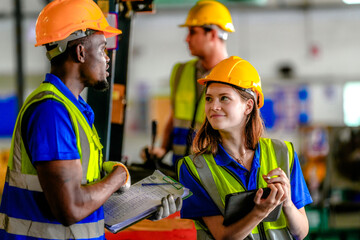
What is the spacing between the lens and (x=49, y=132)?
1734mm

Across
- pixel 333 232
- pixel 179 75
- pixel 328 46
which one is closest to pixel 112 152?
pixel 179 75

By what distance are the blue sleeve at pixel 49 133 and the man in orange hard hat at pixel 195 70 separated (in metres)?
1.72

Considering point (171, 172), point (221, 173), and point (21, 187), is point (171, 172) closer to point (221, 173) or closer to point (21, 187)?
point (221, 173)

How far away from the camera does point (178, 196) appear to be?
205 cm

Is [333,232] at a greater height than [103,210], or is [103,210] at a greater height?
[103,210]

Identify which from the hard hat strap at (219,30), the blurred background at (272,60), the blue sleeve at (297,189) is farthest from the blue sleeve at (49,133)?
the blurred background at (272,60)

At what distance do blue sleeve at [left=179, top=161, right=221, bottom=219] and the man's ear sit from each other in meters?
0.78

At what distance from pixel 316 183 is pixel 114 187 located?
20.2 ft

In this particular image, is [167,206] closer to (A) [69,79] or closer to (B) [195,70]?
(A) [69,79]

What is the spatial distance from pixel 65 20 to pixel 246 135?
1.07 m

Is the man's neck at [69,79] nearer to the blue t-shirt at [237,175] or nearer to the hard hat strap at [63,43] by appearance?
the hard hat strap at [63,43]

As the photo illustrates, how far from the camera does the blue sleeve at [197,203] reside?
2277 millimetres

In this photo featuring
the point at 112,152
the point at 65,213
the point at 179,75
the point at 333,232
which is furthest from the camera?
the point at 333,232

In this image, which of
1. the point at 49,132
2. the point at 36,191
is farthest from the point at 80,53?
the point at 36,191
